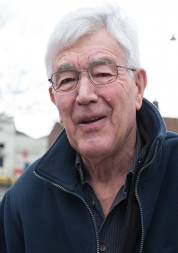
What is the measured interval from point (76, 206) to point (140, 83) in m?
1.00

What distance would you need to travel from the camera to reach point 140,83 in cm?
234

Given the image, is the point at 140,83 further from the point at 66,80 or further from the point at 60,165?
the point at 60,165

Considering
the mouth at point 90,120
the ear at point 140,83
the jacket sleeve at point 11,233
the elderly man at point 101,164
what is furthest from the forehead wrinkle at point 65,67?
the jacket sleeve at point 11,233

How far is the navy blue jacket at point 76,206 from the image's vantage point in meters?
1.89

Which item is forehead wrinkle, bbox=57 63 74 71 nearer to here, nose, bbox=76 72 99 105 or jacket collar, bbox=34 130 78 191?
nose, bbox=76 72 99 105

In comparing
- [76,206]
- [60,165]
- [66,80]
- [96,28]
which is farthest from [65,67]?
[76,206]

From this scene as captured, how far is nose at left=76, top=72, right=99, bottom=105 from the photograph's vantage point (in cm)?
200

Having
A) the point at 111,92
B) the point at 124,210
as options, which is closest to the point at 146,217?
the point at 124,210

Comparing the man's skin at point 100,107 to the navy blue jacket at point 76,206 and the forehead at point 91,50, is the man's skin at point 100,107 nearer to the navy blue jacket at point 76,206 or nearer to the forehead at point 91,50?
the forehead at point 91,50

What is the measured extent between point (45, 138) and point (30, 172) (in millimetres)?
37814

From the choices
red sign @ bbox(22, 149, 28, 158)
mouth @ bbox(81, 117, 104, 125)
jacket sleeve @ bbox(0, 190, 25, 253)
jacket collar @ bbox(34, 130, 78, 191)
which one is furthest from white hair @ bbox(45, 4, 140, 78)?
Result: red sign @ bbox(22, 149, 28, 158)

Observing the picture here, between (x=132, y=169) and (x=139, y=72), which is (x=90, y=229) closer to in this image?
(x=132, y=169)

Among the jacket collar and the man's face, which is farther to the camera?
the jacket collar

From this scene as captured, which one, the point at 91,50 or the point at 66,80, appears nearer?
the point at 91,50
